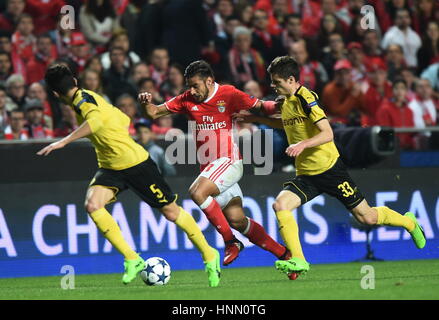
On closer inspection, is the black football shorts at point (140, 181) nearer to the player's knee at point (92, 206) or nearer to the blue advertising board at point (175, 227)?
the player's knee at point (92, 206)

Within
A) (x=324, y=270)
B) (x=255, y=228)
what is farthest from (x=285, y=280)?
(x=324, y=270)

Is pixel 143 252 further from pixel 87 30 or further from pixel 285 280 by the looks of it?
pixel 87 30

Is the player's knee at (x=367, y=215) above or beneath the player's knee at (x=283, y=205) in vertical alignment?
beneath

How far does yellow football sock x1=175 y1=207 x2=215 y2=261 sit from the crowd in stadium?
2.39 m

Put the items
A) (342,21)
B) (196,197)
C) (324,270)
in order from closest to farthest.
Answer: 1. (196,197)
2. (324,270)
3. (342,21)

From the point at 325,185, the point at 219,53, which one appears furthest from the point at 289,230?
the point at 219,53

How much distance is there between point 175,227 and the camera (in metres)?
11.7

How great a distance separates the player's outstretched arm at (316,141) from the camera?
852 cm

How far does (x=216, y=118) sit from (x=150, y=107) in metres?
0.62

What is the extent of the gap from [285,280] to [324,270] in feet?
4.37

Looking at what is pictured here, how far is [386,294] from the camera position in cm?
814

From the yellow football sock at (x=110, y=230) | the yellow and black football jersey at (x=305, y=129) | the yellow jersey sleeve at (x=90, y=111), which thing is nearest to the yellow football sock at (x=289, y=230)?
the yellow and black football jersey at (x=305, y=129)

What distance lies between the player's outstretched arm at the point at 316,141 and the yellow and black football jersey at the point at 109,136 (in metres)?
1.55

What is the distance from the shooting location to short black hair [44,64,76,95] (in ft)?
29.8
